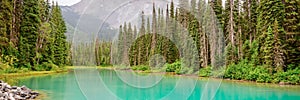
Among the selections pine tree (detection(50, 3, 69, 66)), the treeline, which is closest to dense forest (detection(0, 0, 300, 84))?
the treeline

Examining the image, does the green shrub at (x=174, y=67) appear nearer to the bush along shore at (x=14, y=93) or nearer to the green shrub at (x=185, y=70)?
the green shrub at (x=185, y=70)

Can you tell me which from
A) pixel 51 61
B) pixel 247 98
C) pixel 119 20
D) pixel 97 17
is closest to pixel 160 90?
pixel 247 98

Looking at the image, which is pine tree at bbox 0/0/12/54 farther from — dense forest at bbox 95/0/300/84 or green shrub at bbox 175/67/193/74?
green shrub at bbox 175/67/193/74

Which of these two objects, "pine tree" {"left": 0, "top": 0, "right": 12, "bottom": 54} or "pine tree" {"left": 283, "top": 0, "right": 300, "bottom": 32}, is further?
"pine tree" {"left": 283, "top": 0, "right": 300, "bottom": 32}

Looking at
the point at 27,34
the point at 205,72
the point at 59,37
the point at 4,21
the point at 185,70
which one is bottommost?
the point at 205,72

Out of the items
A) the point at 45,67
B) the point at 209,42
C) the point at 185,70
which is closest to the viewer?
the point at 185,70

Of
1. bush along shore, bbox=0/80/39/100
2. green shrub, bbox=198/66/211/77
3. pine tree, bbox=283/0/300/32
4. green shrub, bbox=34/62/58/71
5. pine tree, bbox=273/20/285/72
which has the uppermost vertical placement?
pine tree, bbox=283/0/300/32

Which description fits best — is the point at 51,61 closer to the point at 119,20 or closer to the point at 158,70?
the point at 158,70

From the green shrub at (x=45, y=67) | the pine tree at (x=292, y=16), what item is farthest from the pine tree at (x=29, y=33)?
the pine tree at (x=292, y=16)

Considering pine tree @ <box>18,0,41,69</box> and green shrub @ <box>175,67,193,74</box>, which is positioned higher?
pine tree @ <box>18,0,41,69</box>

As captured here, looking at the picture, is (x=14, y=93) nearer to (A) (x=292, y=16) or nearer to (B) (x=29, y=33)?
(A) (x=292, y=16)

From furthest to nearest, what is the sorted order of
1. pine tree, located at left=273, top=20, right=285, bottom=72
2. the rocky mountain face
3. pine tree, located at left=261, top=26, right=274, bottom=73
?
pine tree, located at left=261, top=26, right=274, bottom=73 → pine tree, located at left=273, top=20, right=285, bottom=72 → the rocky mountain face

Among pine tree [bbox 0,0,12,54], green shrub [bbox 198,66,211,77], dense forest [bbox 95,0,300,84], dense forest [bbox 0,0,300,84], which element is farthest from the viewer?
pine tree [bbox 0,0,12,54]

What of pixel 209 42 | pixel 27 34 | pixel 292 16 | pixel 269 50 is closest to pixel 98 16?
pixel 269 50
